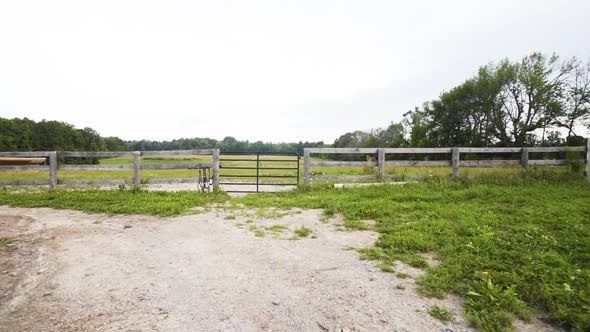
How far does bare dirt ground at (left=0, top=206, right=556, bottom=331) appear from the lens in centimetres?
246

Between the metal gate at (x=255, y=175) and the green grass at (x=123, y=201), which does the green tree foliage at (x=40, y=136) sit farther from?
the green grass at (x=123, y=201)

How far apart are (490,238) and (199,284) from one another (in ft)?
13.8

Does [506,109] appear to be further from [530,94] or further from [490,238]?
[490,238]

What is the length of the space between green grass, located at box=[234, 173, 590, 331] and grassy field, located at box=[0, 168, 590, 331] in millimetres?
12

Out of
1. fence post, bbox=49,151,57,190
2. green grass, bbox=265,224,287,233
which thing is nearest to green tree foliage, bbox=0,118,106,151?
fence post, bbox=49,151,57,190

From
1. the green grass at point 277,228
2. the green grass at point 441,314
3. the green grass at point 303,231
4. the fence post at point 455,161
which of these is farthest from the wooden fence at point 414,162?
the green grass at point 441,314

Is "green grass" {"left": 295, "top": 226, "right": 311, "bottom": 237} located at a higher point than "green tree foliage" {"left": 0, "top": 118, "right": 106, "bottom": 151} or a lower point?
lower

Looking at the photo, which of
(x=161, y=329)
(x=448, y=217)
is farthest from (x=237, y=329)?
(x=448, y=217)

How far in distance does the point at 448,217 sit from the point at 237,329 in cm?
482

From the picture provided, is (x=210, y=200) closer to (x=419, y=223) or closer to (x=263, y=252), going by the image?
(x=263, y=252)

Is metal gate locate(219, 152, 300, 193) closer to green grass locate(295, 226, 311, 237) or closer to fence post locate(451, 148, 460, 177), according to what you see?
green grass locate(295, 226, 311, 237)

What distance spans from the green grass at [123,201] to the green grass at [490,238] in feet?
4.52

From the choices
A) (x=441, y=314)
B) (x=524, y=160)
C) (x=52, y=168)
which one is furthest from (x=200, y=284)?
(x=524, y=160)

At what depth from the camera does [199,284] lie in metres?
3.15
